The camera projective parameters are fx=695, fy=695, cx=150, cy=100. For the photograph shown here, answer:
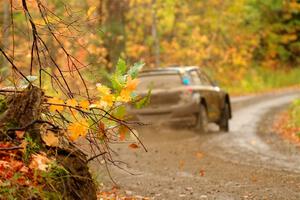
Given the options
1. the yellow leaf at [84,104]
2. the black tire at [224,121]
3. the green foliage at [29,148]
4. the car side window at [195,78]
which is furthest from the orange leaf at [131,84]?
the black tire at [224,121]

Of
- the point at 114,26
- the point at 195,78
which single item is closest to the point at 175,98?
the point at 195,78

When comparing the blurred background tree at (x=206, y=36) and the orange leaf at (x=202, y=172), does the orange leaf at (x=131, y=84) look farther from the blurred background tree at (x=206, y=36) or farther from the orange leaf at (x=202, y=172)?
the blurred background tree at (x=206, y=36)

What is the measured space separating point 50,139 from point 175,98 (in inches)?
423

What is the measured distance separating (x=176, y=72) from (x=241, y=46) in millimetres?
24755

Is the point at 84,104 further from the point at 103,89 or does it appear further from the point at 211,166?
the point at 211,166

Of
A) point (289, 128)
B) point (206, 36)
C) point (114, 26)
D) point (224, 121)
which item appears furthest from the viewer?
point (206, 36)

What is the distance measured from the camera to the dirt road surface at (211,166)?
903 centimetres

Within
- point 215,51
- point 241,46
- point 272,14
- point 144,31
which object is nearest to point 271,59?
point 272,14

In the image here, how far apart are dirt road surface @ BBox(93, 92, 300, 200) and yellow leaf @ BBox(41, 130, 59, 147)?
260 cm

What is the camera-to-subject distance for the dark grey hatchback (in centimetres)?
1694

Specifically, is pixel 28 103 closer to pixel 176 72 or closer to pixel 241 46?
pixel 176 72

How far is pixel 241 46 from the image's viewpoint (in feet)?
136

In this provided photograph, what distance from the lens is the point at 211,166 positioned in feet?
38.1

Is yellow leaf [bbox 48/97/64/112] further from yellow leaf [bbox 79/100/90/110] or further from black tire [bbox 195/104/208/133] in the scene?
black tire [bbox 195/104/208/133]
